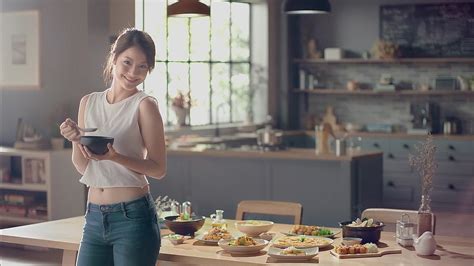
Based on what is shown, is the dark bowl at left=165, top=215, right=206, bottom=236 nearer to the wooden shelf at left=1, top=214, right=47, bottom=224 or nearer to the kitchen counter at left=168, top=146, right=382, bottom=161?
the kitchen counter at left=168, top=146, right=382, bottom=161

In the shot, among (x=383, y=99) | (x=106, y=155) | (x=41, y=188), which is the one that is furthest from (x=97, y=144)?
(x=383, y=99)

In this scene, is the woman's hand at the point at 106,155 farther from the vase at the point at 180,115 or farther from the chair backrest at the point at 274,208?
the vase at the point at 180,115

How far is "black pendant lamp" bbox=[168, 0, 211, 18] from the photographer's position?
5809mm

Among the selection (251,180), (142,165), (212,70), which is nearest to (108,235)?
(142,165)

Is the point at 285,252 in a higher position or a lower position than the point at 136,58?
lower

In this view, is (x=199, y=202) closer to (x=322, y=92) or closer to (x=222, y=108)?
(x=222, y=108)

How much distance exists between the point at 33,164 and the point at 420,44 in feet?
17.0

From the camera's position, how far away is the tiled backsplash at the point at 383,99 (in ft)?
34.8

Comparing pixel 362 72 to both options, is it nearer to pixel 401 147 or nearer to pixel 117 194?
pixel 401 147

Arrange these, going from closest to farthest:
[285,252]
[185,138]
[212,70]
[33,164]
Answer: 1. [285,252]
2. [33,164]
3. [185,138]
4. [212,70]

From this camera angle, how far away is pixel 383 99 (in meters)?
11.1

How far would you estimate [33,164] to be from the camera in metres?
7.72

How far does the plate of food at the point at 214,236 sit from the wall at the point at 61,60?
4437mm

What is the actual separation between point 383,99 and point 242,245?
25.5ft
